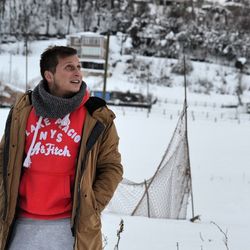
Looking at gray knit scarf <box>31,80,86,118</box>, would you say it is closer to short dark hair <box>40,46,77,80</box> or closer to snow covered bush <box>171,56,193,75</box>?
short dark hair <box>40,46,77,80</box>

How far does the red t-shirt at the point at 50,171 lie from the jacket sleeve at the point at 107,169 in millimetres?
107

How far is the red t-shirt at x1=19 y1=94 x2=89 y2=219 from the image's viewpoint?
1.65 meters

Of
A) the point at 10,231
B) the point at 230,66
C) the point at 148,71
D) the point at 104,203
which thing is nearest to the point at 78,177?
the point at 104,203

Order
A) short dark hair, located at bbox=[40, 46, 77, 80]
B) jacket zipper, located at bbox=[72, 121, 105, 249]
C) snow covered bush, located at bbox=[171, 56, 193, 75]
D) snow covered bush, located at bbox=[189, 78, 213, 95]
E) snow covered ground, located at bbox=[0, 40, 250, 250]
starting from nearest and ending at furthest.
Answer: jacket zipper, located at bbox=[72, 121, 105, 249] → short dark hair, located at bbox=[40, 46, 77, 80] → snow covered ground, located at bbox=[0, 40, 250, 250] → snow covered bush, located at bbox=[189, 78, 213, 95] → snow covered bush, located at bbox=[171, 56, 193, 75]

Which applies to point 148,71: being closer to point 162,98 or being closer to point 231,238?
point 162,98

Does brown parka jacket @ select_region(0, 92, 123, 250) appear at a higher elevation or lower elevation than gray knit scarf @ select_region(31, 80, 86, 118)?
lower

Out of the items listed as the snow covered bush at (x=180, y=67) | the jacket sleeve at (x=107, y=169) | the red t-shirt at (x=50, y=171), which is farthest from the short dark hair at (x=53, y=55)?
the snow covered bush at (x=180, y=67)

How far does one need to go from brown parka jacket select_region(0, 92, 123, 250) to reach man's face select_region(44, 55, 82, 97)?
0.09 m

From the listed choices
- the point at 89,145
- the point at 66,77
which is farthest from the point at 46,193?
the point at 66,77

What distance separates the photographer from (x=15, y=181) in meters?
1.67

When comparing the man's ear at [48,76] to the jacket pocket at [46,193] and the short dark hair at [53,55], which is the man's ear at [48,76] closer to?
the short dark hair at [53,55]

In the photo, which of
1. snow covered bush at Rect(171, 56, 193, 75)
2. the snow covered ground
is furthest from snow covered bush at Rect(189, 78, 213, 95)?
the snow covered ground

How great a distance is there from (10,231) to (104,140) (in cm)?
51

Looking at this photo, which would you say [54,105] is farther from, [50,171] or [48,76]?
[50,171]
